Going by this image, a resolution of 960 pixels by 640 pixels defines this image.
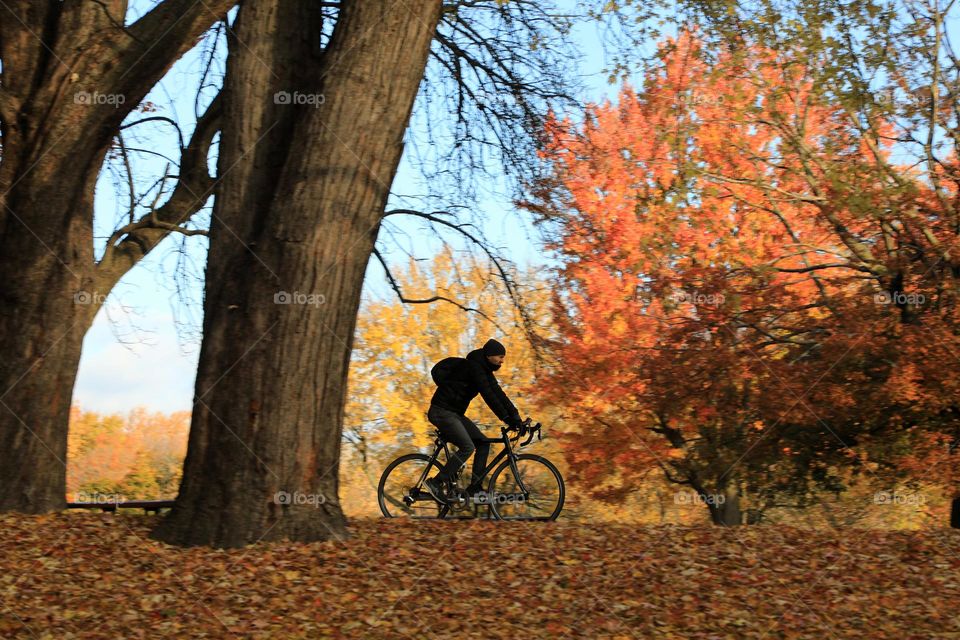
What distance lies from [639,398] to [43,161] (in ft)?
36.8

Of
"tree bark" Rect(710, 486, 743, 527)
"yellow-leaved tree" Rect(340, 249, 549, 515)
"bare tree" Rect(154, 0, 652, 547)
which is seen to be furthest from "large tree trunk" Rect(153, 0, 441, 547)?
"yellow-leaved tree" Rect(340, 249, 549, 515)

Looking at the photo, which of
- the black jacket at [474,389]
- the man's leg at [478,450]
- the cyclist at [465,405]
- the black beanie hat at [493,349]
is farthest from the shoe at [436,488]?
the black beanie hat at [493,349]

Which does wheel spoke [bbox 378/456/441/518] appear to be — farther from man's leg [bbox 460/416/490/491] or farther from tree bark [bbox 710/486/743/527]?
tree bark [bbox 710/486/743/527]

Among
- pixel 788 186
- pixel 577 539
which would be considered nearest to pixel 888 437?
pixel 788 186

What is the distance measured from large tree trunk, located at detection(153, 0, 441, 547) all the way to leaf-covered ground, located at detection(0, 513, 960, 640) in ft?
1.30

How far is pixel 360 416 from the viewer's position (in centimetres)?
2783

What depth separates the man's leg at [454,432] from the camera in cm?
910

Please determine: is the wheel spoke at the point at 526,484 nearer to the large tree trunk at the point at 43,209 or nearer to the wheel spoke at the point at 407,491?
the wheel spoke at the point at 407,491

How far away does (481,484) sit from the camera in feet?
30.6

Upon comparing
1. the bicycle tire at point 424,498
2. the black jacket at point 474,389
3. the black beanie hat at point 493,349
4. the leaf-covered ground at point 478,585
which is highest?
the black beanie hat at point 493,349

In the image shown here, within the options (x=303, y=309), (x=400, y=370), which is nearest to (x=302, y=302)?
(x=303, y=309)

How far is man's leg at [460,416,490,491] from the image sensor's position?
30.3 feet

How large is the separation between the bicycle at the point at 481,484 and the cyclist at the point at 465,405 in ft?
0.28

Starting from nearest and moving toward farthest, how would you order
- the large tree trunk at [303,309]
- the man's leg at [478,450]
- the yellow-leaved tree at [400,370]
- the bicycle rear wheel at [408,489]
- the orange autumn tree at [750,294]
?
the large tree trunk at [303,309] → the man's leg at [478,450] → the bicycle rear wheel at [408,489] → the orange autumn tree at [750,294] → the yellow-leaved tree at [400,370]
